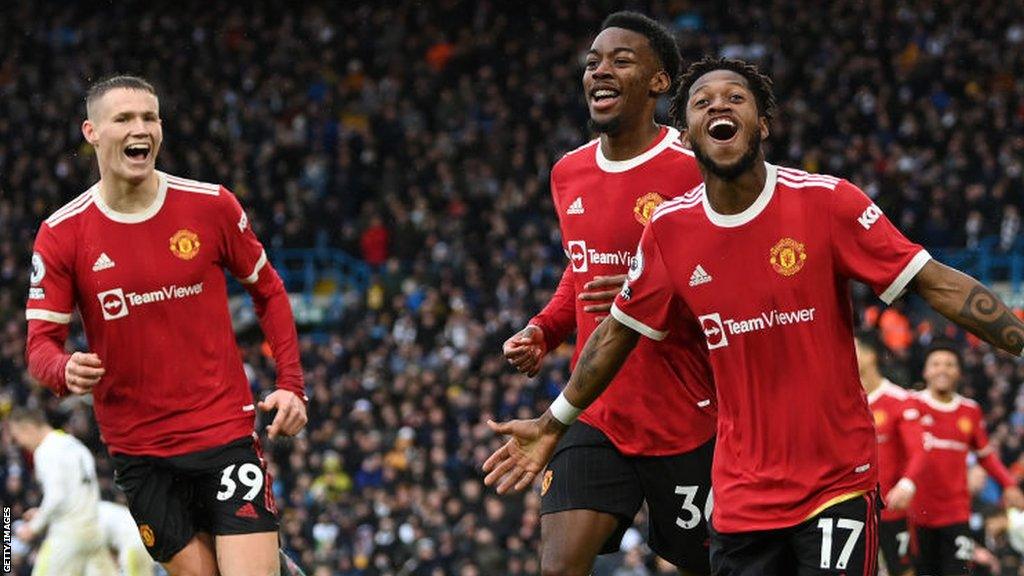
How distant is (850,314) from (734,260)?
1.44ft

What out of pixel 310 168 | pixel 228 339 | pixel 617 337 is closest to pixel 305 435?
pixel 310 168

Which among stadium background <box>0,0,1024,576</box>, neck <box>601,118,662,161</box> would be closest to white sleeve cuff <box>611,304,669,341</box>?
neck <box>601,118,662,161</box>

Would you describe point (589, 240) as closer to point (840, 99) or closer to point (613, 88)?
point (613, 88)

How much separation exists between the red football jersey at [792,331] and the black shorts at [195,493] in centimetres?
234

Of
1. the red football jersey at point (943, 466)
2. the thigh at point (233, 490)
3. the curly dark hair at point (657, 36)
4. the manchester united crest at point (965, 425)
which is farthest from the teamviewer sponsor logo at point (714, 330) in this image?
the manchester united crest at point (965, 425)

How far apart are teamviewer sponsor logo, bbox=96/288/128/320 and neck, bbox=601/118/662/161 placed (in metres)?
2.16

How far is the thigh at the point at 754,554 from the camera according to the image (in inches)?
235

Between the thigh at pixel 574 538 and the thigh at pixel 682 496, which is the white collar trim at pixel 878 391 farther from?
the thigh at pixel 574 538

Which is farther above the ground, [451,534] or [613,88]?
[613,88]

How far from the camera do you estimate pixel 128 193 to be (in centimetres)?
748

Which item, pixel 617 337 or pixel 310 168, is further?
pixel 310 168

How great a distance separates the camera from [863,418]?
19.5ft

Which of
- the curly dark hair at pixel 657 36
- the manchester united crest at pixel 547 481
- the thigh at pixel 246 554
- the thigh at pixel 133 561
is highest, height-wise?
the curly dark hair at pixel 657 36

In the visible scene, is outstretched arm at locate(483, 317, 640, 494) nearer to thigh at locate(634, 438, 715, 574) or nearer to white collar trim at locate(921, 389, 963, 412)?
thigh at locate(634, 438, 715, 574)
